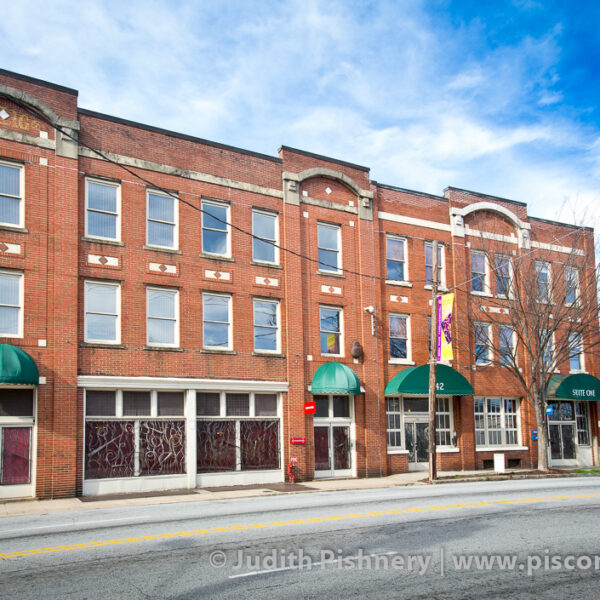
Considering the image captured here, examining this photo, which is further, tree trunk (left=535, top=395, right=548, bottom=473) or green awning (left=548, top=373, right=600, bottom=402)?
green awning (left=548, top=373, right=600, bottom=402)

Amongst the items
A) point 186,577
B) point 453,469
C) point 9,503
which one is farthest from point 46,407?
point 453,469

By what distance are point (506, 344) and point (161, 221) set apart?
1555 centimetres

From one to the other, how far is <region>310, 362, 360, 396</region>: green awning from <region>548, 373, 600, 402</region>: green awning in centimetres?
1119

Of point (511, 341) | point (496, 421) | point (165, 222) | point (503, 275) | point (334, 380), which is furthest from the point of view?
point (511, 341)

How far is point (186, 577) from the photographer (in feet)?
27.5

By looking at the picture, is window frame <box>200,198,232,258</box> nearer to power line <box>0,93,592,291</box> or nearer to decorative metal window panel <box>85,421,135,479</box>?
power line <box>0,93,592,291</box>

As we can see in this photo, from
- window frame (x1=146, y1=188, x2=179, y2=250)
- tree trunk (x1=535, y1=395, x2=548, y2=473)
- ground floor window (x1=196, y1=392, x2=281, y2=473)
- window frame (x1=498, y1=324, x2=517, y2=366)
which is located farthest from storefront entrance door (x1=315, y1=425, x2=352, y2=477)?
window frame (x1=146, y1=188, x2=179, y2=250)

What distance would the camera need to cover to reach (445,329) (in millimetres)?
23875

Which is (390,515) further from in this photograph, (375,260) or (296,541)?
(375,260)

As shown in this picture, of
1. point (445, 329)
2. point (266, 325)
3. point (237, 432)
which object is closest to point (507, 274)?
point (445, 329)

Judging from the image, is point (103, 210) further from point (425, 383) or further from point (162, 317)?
point (425, 383)

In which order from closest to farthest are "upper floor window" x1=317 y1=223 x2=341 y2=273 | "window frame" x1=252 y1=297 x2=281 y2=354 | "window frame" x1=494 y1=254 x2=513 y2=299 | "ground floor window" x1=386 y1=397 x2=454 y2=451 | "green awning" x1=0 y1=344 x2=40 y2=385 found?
"green awning" x1=0 y1=344 x2=40 y2=385 → "window frame" x1=252 y1=297 x2=281 y2=354 → "upper floor window" x1=317 y1=223 x2=341 y2=273 → "ground floor window" x1=386 y1=397 x2=454 y2=451 → "window frame" x1=494 y1=254 x2=513 y2=299

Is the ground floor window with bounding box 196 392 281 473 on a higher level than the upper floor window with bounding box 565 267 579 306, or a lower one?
lower

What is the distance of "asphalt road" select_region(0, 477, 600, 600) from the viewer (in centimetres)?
795
